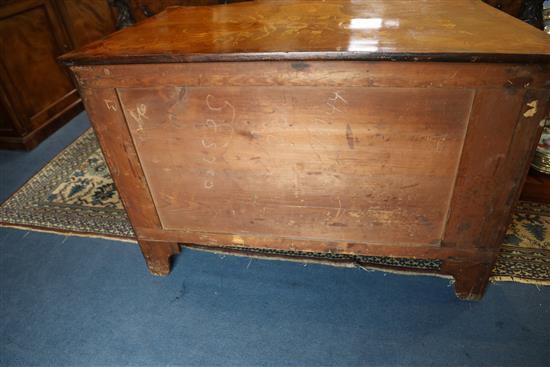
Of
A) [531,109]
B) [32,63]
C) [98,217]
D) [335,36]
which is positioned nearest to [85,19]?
[32,63]

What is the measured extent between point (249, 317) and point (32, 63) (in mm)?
2287

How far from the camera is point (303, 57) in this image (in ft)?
3.02

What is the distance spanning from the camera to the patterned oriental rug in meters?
1.46

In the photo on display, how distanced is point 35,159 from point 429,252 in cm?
232

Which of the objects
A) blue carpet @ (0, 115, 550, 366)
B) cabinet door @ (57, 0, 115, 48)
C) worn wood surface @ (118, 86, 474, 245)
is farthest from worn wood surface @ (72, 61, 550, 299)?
cabinet door @ (57, 0, 115, 48)

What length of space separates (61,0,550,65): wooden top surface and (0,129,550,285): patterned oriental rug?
2.80ft

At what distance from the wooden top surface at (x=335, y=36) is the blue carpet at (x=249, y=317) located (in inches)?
33.6

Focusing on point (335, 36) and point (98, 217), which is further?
point (98, 217)

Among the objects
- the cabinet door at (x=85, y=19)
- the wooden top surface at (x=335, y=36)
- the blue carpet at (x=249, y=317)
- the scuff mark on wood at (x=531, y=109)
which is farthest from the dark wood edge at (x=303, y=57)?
the cabinet door at (x=85, y=19)

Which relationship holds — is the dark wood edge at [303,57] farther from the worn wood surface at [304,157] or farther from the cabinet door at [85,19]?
the cabinet door at [85,19]

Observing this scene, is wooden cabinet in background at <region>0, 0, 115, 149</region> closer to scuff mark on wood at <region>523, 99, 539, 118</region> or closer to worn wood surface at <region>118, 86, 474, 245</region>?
worn wood surface at <region>118, 86, 474, 245</region>

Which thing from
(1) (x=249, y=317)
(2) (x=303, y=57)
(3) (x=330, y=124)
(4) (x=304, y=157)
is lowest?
(1) (x=249, y=317)

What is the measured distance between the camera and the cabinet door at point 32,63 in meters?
2.29

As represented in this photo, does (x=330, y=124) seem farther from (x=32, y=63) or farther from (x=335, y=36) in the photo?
(x=32, y=63)
